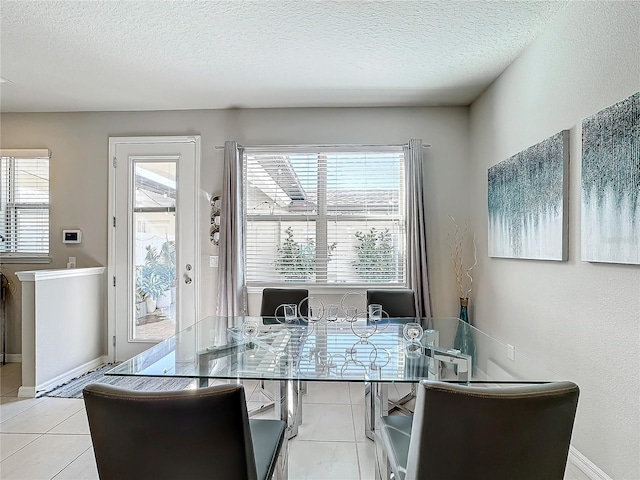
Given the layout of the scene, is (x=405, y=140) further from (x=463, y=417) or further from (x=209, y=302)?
(x=463, y=417)

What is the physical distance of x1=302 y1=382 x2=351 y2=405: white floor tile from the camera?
3.00 meters

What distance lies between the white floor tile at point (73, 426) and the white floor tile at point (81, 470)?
1.15ft

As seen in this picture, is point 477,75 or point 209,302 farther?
point 209,302

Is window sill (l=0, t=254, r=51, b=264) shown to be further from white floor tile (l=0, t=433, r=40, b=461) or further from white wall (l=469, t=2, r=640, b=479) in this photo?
white wall (l=469, t=2, r=640, b=479)

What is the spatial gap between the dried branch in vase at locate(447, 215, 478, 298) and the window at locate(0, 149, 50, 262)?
14.0ft

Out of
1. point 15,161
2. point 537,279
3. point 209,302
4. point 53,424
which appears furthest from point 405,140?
point 15,161

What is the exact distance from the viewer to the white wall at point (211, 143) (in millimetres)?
3881

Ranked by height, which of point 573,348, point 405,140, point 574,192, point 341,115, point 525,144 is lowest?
point 573,348

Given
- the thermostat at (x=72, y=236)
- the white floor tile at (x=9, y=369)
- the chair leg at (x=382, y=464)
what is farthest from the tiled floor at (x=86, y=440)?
the thermostat at (x=72, y=236)

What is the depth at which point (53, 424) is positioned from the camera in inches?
103

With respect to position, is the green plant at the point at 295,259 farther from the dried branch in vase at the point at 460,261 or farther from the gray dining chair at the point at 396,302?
the dried branch in vase at the point at 460,261

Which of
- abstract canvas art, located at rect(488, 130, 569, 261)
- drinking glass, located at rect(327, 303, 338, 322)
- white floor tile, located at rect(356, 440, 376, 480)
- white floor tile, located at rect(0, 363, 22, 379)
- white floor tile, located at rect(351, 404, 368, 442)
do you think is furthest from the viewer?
white floor tile, located at rect(0, 363, 22, 379)

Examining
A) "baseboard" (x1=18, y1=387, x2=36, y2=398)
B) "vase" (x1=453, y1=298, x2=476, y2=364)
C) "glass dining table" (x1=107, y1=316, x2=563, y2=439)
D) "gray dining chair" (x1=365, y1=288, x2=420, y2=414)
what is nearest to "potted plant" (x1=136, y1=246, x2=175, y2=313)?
"baseboard" (x1=18, y1=387, x2=36, y2=398)

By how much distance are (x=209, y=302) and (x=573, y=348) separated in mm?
3141
